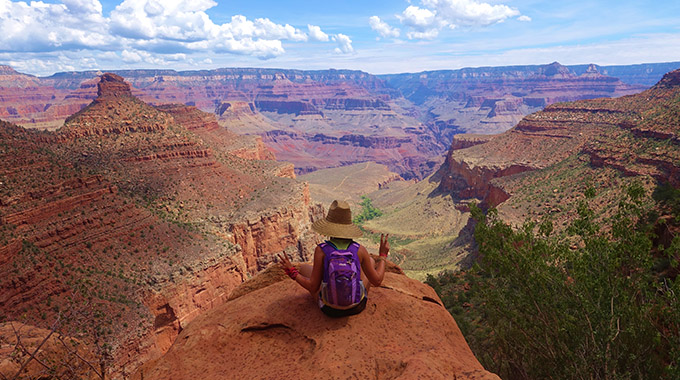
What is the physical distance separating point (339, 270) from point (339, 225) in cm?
96

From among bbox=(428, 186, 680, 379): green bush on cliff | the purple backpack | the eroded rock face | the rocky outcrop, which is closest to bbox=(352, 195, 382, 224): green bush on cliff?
the rocky outcrop

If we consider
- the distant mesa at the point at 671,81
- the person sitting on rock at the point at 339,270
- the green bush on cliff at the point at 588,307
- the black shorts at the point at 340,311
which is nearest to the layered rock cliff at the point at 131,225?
the black shorts at the point at 340,311

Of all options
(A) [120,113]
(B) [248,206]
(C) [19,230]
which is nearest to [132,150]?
(A) [120,113]

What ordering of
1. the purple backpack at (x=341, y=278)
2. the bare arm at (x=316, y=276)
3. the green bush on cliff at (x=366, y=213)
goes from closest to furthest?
the purple backpack at (x=341, y=278), the bare arm at (x=316, y=276), the green bush on cliff at (x=366, y=213)

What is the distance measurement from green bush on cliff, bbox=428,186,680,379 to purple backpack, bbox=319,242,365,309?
4.64m

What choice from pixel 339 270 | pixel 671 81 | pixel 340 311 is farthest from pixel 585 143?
pixel 339 270

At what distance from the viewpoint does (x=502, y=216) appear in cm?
4550

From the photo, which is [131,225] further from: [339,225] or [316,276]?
[339,225]

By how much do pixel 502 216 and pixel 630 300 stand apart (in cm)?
3835

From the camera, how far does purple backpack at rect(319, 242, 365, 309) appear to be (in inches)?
306

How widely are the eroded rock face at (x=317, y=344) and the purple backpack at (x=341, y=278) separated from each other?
524 mm

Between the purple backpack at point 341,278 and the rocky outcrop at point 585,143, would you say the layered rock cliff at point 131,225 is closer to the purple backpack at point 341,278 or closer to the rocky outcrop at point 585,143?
the purple backpack at point 341,278

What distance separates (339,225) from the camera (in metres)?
8.16

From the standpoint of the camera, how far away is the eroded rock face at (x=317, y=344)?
267 inches
